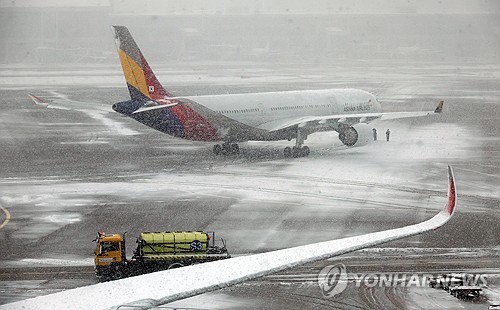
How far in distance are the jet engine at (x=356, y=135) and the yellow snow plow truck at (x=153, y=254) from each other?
2652cm

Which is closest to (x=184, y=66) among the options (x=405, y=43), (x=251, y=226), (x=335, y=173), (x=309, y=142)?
(x=405, y=43)

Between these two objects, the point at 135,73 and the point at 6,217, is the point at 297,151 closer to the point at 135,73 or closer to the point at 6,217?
the point at 135,73

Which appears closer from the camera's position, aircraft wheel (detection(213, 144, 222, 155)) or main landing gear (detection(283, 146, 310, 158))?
main landing gear (detection(283, 146, 310, 158))

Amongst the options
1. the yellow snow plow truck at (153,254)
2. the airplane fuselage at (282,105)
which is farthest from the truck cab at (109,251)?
the airplane fuselage at (282,105)

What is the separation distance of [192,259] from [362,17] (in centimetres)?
12750

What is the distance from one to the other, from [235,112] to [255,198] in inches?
501

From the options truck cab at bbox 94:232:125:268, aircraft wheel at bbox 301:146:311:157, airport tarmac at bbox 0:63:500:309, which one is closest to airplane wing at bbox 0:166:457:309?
airport tarmac at bbox 0:63:500:309

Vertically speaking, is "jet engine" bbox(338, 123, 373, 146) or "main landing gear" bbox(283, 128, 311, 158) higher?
"jet engine" bbox(338, 123, 373, 146)

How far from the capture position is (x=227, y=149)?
4966 cm

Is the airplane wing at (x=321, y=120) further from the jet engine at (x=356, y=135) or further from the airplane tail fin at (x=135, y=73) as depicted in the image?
the airplane tail fin at (x=135, y=73)

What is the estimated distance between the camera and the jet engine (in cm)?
5100

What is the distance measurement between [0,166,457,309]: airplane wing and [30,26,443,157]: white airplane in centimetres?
3469

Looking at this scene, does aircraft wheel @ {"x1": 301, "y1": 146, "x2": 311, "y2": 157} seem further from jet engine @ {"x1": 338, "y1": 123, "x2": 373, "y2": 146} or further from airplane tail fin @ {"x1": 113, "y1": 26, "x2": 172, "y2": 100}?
airplane tail fin @ {"x1": 113, "y1": 26, "x2": 172, "y2": 100}

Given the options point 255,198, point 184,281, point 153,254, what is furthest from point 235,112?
point 184,281
